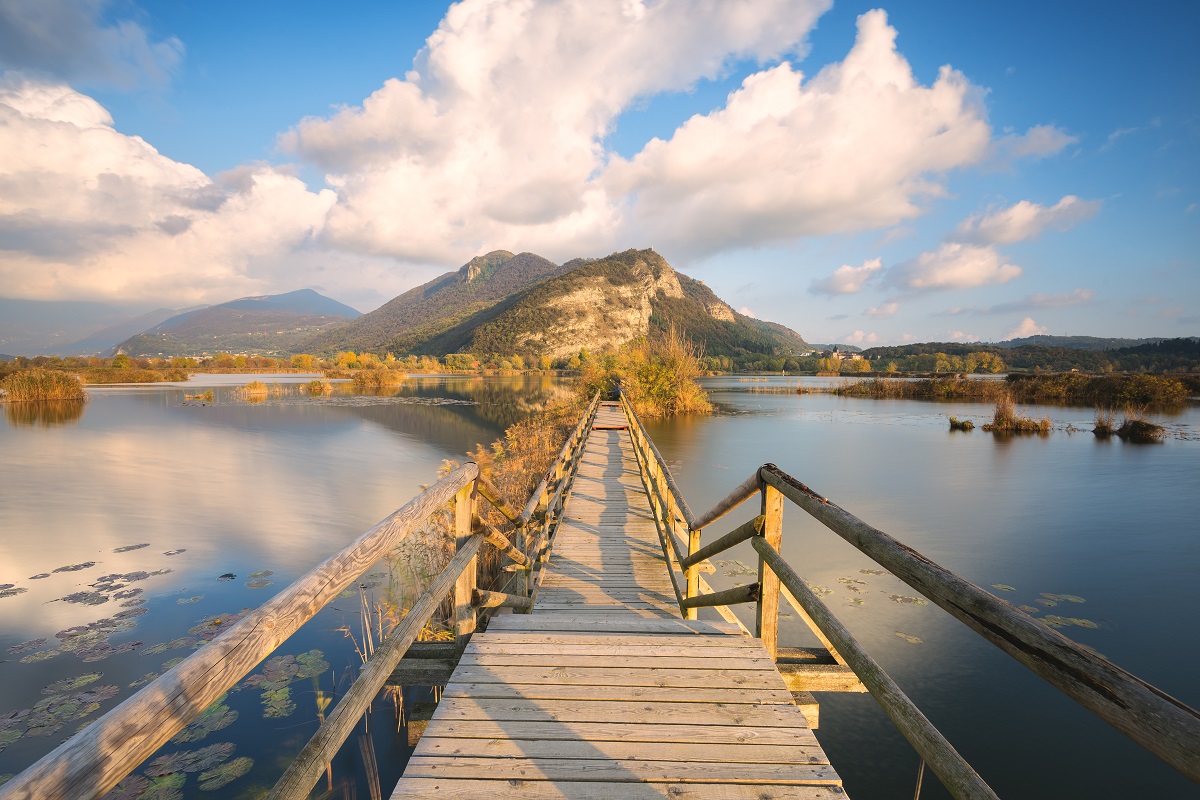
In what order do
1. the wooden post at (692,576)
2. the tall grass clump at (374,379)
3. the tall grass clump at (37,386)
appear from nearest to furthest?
1. the wooden post at (692,576)
2. the tall grass clump at (37,386)
3. the tall grass clump at (374,379)

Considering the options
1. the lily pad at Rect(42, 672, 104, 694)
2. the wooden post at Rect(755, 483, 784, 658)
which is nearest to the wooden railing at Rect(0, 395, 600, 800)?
the wooden post at Rect(755, 483, 784, 658)

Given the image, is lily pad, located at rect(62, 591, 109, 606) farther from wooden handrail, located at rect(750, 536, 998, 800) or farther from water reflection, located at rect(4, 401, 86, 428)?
water reflection, located at rect(4, 401, 86, 428)

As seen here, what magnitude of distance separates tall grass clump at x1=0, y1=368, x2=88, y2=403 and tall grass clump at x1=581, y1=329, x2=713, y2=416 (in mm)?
35700

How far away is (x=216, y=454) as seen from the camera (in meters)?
18.9

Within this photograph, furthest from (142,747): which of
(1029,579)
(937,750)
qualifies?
(1029,579)

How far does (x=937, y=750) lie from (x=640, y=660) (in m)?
1.67

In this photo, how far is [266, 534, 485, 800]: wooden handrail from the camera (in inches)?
52.8

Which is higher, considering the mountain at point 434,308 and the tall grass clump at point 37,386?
the mountain at point 434,308

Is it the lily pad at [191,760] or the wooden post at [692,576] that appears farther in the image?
the lily pad at [191,760]

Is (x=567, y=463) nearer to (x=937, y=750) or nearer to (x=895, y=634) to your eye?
(x=895, y=634)

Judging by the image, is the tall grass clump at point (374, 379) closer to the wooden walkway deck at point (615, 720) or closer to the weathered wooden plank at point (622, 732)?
the wooden walkway deck at point (615, 720)

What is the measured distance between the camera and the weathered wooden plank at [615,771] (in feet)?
6.57

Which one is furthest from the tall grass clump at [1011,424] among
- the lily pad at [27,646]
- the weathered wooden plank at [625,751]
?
the lily pad at [27,646]

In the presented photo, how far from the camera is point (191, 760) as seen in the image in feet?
14.6
